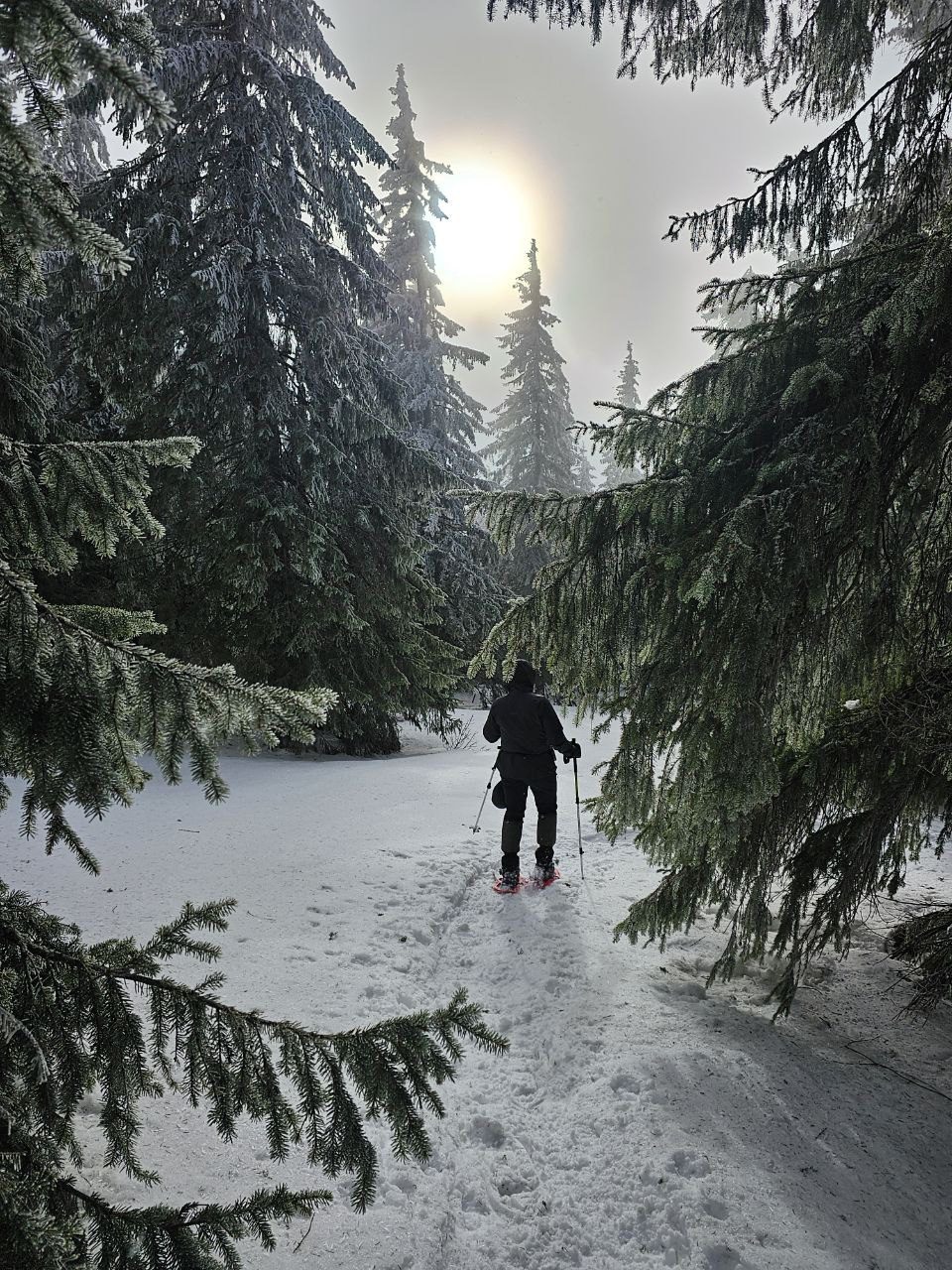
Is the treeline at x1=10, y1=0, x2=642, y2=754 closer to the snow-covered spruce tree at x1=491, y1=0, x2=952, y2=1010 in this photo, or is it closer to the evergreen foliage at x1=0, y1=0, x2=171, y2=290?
the snow-covered spruce tree at x1=491, y1=0, x2=952, y2=1010

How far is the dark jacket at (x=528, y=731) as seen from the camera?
6.39 m

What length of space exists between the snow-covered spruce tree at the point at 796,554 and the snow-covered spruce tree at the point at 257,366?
5.99 meters

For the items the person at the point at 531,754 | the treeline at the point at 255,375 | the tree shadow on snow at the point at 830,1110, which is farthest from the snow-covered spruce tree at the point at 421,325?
the tree shadow on snow at the point at 830,1110

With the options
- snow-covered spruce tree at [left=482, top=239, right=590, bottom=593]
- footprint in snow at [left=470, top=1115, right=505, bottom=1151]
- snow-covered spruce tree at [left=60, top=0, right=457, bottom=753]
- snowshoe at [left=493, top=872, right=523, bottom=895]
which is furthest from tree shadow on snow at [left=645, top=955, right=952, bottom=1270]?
snow-covered spruce tree at [left=482, top=239, right=590, bottom=593]

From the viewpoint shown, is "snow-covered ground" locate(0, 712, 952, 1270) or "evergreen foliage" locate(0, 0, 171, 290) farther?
"snow-covered ground" locate(0, 712, 952, 1270)

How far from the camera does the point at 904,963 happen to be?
16.6 feet

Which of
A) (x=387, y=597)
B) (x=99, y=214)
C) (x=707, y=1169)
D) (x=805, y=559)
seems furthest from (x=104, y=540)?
(x=99, y=214)

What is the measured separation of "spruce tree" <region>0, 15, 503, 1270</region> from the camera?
3.91 ft

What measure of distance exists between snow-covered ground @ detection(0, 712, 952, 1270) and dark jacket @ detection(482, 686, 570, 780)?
123cm

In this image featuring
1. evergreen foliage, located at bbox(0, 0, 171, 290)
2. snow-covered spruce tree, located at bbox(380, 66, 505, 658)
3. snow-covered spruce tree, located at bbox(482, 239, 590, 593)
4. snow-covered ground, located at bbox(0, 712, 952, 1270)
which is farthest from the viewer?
snow-covered spruce tree, located at bbox(482, 239, 590, 593)

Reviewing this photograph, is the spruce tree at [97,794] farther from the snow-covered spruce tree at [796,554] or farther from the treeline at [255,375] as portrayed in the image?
the treeline at [255,375]

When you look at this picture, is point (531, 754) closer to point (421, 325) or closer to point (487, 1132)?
point (487, 1132)

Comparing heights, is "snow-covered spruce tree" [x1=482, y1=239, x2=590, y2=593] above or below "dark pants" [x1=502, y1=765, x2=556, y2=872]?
above

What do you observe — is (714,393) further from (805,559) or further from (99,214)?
(99,214)
